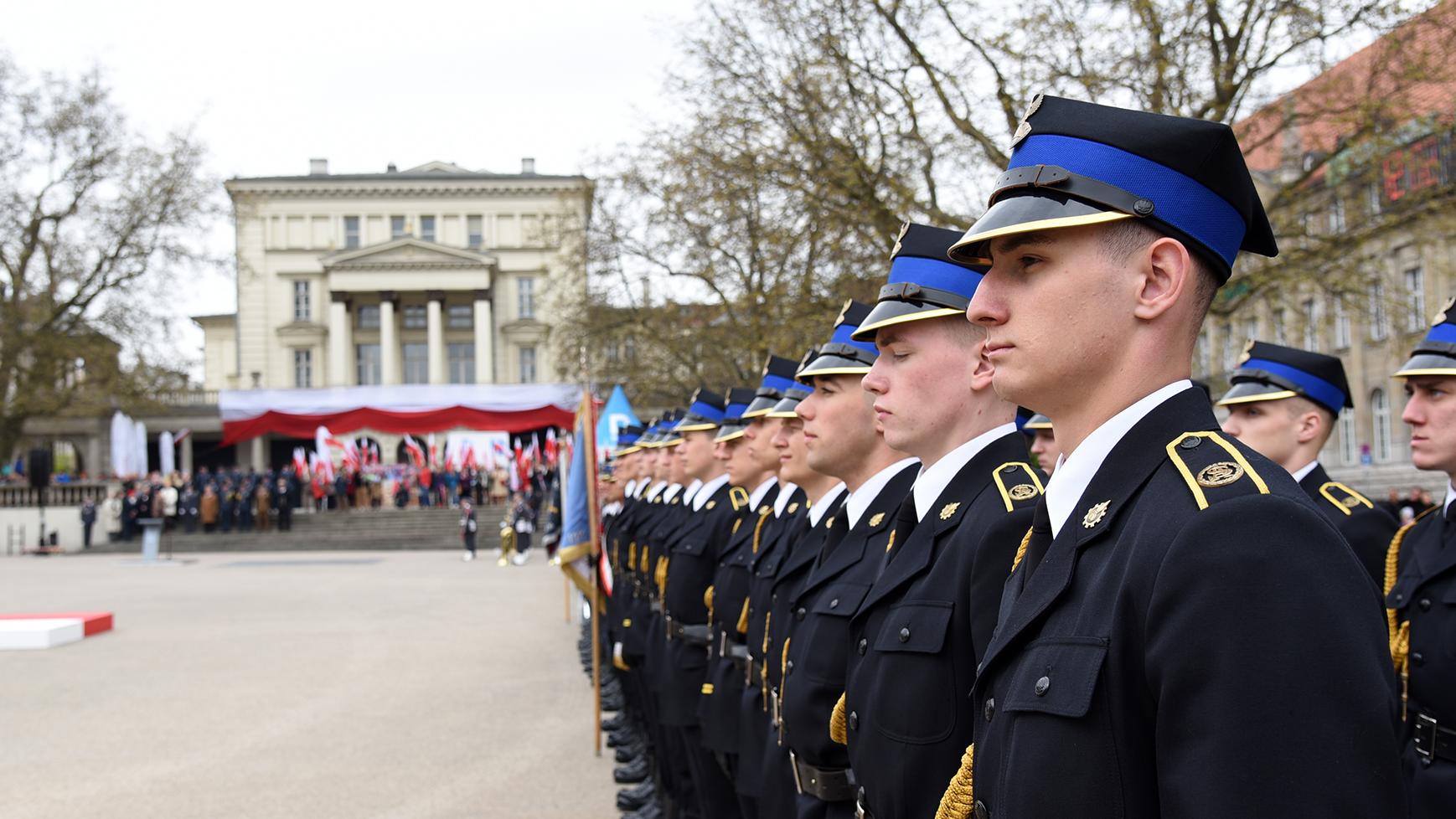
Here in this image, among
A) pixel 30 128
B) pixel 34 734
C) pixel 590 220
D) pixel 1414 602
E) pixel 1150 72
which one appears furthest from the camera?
pixel 30 128

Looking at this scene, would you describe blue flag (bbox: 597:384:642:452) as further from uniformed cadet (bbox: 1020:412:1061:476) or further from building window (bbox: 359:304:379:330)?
building window (bbox: 359:304:379:330)

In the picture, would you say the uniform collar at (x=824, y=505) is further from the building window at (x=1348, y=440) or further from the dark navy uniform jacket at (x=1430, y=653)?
the building window at (x=1348, y=440)

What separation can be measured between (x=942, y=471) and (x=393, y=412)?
5264cm

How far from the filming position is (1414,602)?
12.4ft

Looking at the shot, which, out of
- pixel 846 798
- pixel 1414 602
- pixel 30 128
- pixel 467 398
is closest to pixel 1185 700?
pixel 846 798

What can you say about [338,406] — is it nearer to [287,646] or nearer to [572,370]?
[572,370]

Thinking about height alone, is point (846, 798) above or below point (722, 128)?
below

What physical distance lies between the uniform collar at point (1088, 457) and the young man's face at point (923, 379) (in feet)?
3.76

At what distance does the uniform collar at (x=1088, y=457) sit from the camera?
1891mm

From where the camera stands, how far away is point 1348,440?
4216 cm

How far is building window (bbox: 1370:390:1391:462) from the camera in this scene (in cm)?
4016

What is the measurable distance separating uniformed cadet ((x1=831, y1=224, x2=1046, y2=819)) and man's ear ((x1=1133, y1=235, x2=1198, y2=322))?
1.89 feet

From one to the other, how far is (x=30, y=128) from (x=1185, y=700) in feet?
147

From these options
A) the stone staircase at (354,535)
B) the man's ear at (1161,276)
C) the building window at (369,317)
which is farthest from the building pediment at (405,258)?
the man's ear at (1161,276)
